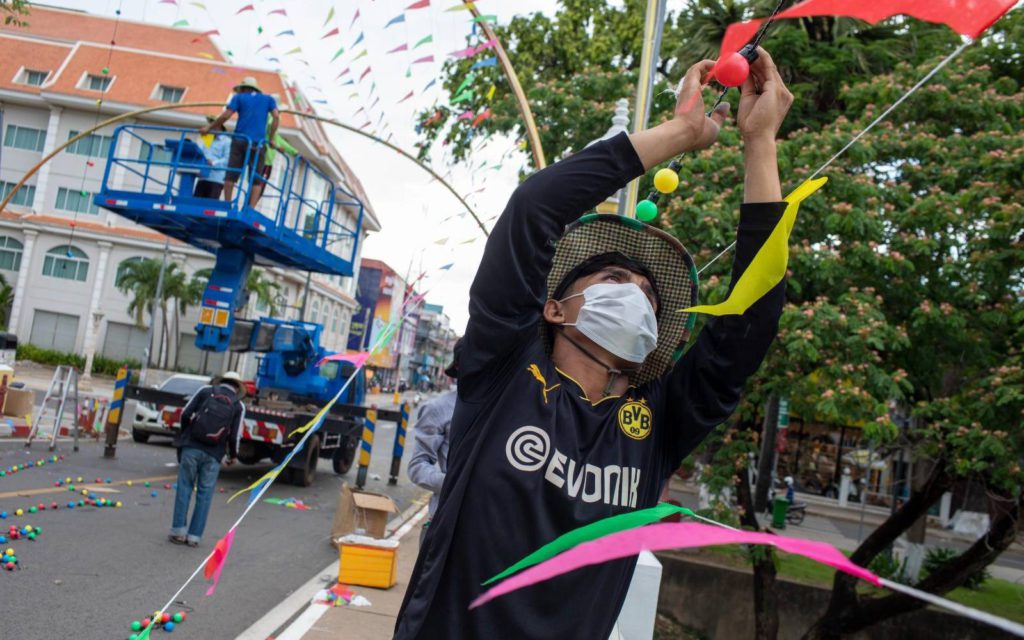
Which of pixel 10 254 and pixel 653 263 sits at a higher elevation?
pixel 10 254

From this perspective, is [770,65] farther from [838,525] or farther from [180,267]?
[180,267]

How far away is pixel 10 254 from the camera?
33.3m


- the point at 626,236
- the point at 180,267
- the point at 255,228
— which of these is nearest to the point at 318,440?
the point at 255,228

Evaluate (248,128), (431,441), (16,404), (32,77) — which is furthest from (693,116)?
(32,77)

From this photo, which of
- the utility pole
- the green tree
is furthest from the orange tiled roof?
the green tree

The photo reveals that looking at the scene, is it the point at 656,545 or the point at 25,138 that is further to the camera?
the point at 25,138

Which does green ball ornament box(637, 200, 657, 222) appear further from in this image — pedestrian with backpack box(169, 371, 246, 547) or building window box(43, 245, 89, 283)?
building window box(43, 245, 89, 283)

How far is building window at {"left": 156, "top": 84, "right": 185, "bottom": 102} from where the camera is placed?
31969 mm

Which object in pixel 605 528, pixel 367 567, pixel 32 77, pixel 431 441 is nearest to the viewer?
pixel 605 528

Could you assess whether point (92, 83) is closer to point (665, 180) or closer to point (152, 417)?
point (152, 417)

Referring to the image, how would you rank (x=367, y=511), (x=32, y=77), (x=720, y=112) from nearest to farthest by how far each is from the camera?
1. (x=720, y=112)
2. (x=367, y=511)
3. (x=32, y=77)

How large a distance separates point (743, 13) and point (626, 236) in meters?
9.30

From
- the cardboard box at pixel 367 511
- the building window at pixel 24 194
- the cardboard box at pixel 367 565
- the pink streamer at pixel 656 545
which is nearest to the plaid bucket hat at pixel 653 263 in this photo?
the pink streamer at pixel 656 545

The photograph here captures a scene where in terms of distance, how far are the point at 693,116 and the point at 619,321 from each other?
19.1 inches
